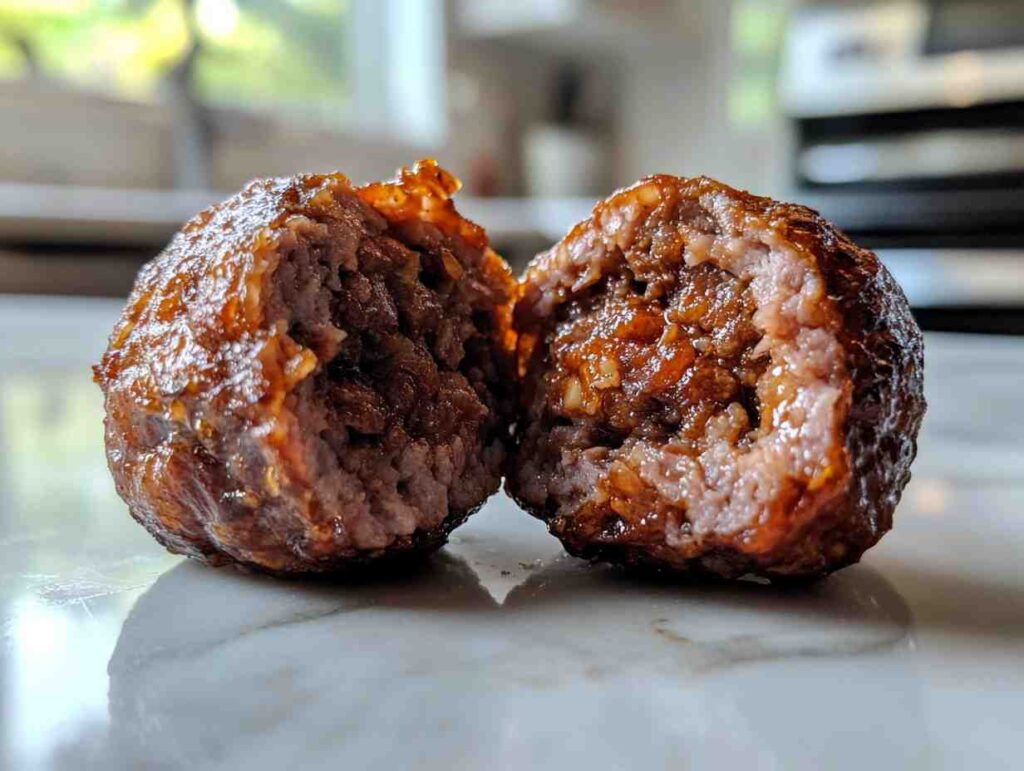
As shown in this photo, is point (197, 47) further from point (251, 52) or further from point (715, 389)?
point (715, 389)

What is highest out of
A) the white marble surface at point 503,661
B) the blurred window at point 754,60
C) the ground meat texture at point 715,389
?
the blurred window at point 754,60

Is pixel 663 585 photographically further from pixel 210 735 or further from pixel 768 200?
pixel 210 735

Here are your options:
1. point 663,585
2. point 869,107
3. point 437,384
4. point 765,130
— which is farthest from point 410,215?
point 765,130

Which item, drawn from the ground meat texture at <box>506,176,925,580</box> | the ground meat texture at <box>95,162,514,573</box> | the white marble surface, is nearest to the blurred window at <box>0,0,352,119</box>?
the white marble surface

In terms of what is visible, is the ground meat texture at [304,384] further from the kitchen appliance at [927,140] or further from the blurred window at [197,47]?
the blurred window at [197,47]

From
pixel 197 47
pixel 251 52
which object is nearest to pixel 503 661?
pixel 197 47

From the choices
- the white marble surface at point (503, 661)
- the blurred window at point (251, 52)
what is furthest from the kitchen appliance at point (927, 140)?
the white marble surface at point (503, 661)

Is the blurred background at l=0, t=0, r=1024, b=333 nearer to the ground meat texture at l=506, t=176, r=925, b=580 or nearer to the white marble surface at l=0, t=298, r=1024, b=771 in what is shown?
the white marble surface at l=0, t=298, r=1024, b=771
